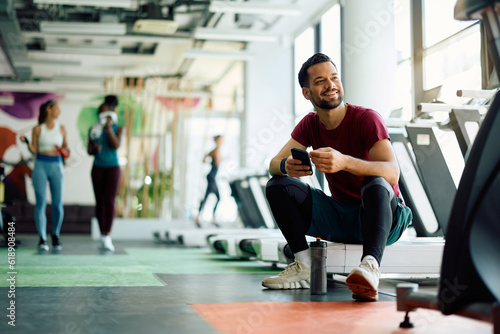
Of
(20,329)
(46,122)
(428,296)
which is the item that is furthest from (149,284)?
(46,122)

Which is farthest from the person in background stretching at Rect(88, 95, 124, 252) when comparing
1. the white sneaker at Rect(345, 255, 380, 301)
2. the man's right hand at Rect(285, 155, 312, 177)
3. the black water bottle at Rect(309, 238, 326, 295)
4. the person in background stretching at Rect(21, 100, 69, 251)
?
the white sneaker at Rect(345, 255, 380, 301)

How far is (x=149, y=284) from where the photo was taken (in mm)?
2887

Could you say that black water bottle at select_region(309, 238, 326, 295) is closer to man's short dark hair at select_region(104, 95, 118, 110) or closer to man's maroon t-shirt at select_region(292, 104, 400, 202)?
man's maroon t-shirt at select_region(292, 104, 400, 202)

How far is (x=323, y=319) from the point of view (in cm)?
188

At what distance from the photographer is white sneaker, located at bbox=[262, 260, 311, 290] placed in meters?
2.64

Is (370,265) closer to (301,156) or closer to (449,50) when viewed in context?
(301,156)

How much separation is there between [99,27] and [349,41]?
4.10 meters

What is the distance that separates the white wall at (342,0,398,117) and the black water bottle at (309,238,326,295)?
9.54 feet

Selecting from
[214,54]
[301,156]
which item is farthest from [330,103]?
[214,54]

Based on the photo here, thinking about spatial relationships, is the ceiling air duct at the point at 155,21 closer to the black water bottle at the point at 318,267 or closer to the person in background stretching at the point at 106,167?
the person in background stretching at the point at 106,167

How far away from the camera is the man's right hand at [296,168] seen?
2.46 meters

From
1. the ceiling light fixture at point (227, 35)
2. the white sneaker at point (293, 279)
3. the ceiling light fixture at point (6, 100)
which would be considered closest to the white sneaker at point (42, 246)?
the white sneaker at point (293, 279)

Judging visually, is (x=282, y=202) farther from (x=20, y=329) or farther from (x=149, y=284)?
(x=20, y=329)

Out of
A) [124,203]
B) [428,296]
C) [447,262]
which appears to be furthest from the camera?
[124,203]
